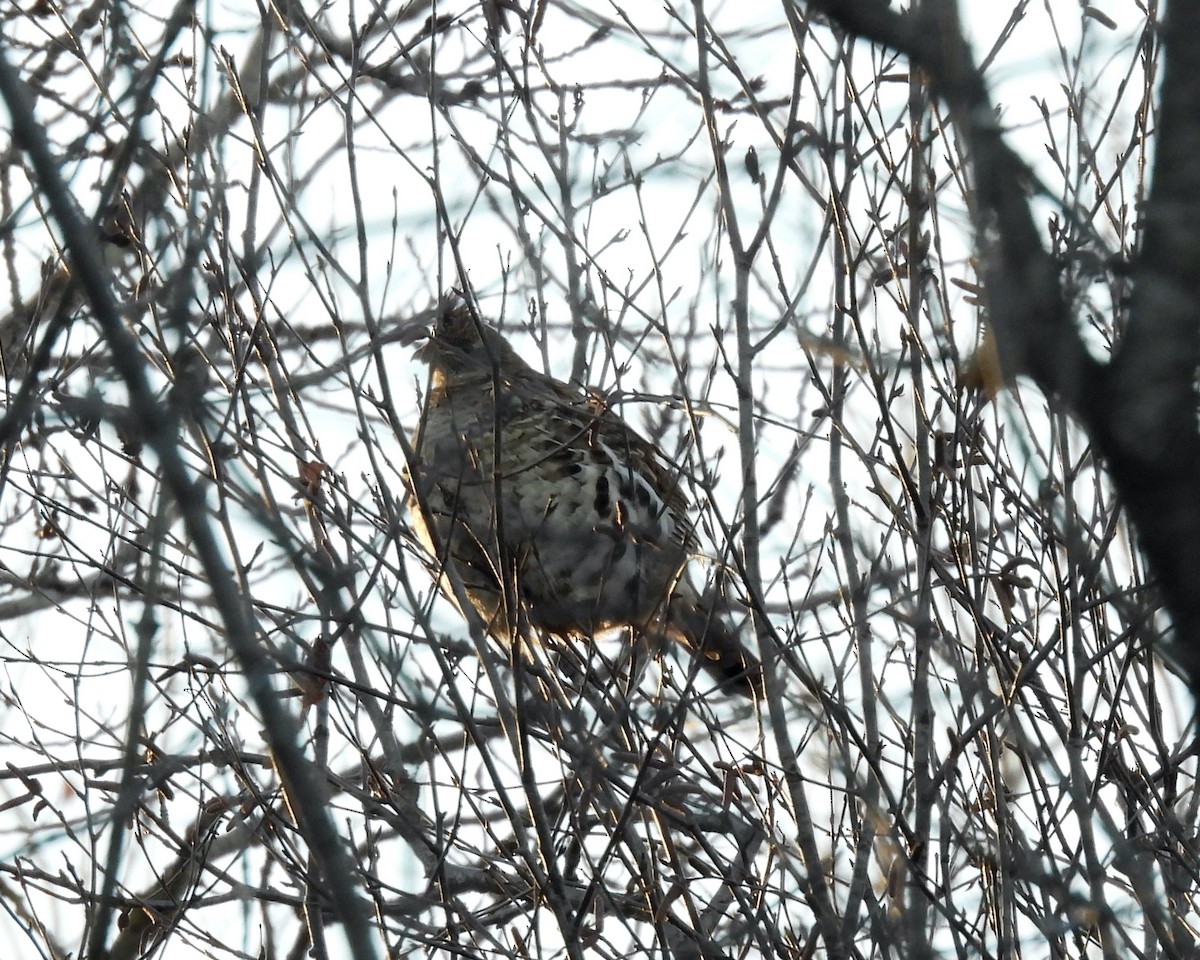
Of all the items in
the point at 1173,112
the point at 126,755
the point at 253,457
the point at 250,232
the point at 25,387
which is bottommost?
the point at 126,755

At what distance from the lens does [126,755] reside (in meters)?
2.06

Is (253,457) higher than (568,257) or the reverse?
the reverse

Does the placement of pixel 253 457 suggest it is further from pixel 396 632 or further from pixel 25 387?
pixel 25 387

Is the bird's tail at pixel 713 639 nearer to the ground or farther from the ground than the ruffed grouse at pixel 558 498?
nearer to the ground

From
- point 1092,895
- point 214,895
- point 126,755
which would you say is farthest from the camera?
point 214,895

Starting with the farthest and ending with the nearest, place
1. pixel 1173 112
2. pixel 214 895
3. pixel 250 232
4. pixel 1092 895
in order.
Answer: pixel 214 895
pixel 250 232
pixel 1092 895
pixel 1173 112

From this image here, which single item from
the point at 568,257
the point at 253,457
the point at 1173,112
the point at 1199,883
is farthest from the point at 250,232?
the point at 1173,112

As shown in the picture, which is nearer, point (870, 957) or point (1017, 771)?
point (870, 957)

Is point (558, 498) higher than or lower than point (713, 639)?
higher

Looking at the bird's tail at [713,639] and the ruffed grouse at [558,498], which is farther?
the ruffed grouse at [558,498]

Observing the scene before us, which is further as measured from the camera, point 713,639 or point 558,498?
point 558,498

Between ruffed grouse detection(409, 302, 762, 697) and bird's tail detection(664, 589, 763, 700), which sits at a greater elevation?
ruffed grouse detection(409, 302, 762, 697)

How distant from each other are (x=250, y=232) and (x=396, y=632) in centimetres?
121

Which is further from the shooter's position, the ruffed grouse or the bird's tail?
the ruffed grouse
